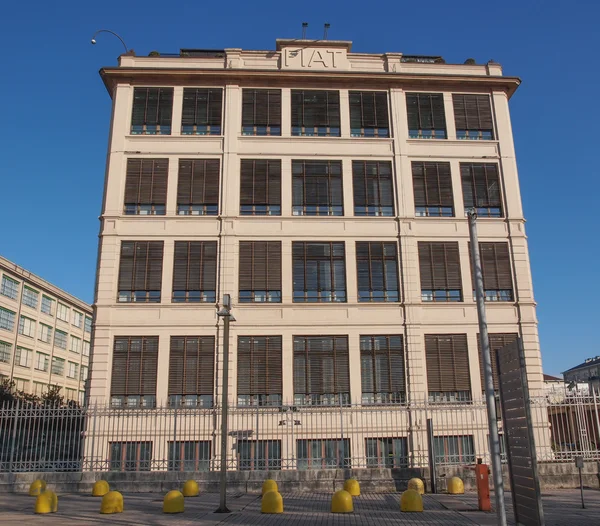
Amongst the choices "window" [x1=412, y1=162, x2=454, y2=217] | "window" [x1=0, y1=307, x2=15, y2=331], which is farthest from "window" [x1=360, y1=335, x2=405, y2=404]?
"window" [x1=0, y1=307, x2=15, y2=331]

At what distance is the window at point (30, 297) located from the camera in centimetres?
6150

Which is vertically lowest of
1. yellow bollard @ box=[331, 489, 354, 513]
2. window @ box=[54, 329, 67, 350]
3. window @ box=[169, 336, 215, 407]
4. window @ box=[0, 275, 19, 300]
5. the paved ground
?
the paved ground

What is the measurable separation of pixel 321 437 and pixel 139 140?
57.4ft

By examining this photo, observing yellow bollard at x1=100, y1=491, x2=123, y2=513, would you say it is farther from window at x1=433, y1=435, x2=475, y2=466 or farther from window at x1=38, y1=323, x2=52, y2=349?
window at x1=38, y1=323, x2=52, y2=349

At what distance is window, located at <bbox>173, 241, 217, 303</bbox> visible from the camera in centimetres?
2761

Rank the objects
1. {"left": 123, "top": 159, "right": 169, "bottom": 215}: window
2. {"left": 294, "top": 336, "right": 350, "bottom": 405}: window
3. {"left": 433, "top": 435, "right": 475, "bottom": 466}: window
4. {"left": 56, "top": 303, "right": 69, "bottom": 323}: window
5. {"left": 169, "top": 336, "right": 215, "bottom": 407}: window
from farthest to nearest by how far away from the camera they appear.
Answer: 1. {"left": 56, "top": 303, "right": 69, "bottom": 323}: window
2. {"left": 123, "top": 159, "right": 169, "bottom": 215}: window
3. {"left": 294, "top": 336, "right": 350, "bottom": 405}: window
4. {"left": 169, "top": 336, "right": 215, "bottom": 407}: window
5. {"left": 433, "top": 435, "right": 475, "bottom": 466}: window

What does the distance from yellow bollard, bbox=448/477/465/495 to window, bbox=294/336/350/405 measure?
7750 mm

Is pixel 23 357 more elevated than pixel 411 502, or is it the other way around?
pixel 23 357

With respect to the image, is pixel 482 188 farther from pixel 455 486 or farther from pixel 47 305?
pixel 47 305

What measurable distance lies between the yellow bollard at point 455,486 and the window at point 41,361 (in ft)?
184

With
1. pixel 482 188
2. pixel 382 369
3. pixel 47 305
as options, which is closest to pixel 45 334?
pixel 47 305

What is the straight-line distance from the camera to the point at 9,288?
58625mm

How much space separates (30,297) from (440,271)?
50.3 metres

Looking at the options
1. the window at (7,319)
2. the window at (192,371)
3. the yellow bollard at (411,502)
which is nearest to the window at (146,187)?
the window at (192,371)
